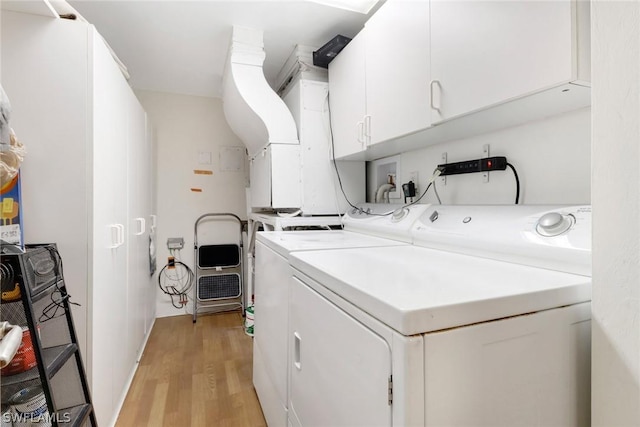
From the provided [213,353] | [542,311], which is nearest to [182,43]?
[213,353]

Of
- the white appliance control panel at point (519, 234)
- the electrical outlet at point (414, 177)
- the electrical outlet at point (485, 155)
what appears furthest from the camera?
the electrical outlet at point (414, 177)

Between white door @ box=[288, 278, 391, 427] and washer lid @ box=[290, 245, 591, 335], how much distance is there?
7cm

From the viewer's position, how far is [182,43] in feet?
7.45

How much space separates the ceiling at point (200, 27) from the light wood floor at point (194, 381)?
7.91ft

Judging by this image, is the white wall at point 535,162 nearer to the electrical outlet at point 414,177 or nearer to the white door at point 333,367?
the electrical outlet at point 414,177

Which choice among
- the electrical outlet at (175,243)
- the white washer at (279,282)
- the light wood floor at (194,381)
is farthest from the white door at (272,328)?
the electrical outlet at (175,243)

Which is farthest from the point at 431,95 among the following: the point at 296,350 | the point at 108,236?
the point at 108,236

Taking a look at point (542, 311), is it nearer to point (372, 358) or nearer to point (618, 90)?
point (372, 358)

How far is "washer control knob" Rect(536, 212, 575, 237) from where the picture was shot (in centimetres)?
90

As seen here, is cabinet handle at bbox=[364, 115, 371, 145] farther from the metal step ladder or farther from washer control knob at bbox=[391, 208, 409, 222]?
the metal step ladder

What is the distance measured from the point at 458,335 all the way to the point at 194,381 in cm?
205

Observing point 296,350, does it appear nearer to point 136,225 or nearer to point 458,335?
point 458,335

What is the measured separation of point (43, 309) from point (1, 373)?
0.23 metres

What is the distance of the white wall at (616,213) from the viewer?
0.61 metres
